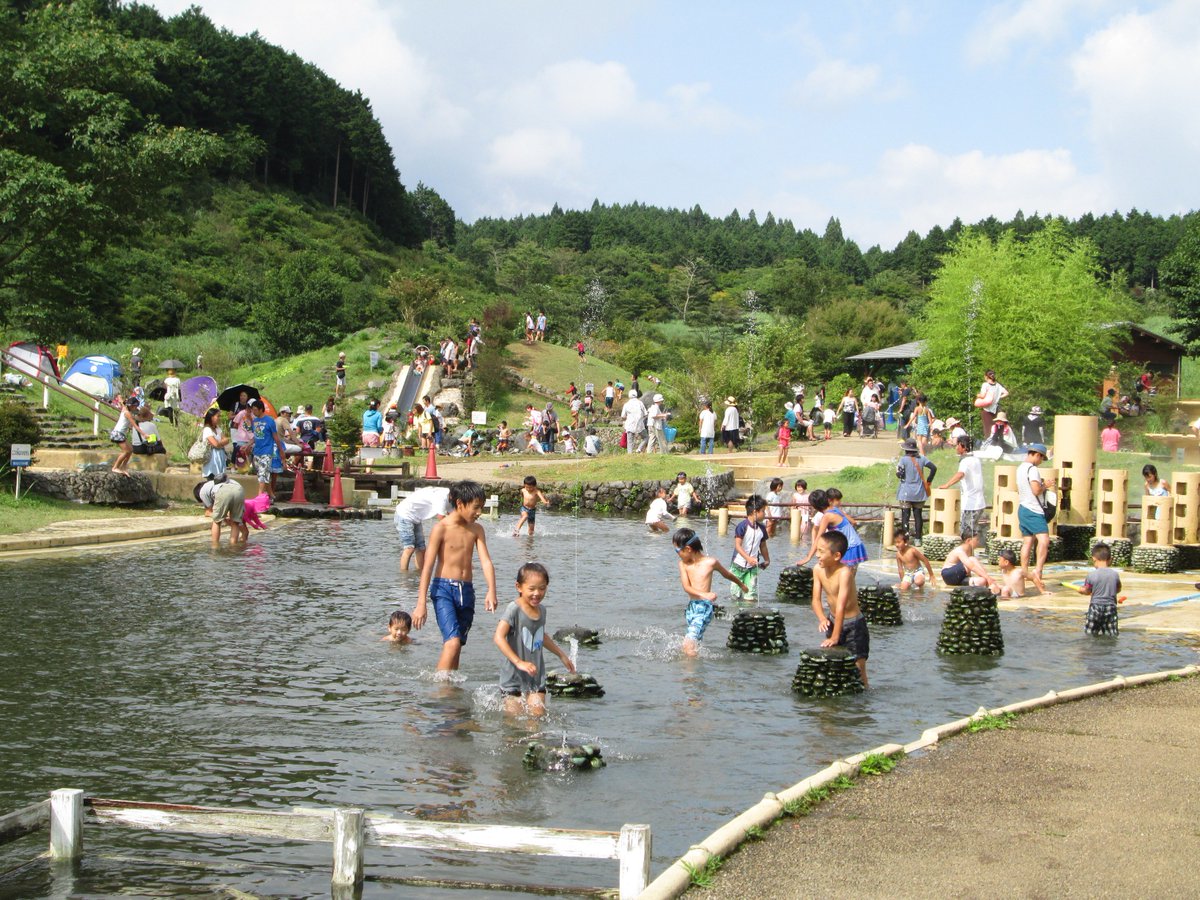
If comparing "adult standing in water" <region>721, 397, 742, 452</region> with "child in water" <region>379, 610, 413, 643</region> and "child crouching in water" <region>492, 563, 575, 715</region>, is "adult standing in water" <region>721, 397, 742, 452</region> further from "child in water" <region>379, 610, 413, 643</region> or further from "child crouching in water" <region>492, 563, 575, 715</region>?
"child crouching in water" <region>492, 563, 575, 715</region>

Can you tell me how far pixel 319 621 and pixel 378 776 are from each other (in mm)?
6021

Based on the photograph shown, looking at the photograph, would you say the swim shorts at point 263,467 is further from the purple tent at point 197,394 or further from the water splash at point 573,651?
the water splash at point 573,651

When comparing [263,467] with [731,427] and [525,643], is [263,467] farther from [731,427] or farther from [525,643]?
[525,643]

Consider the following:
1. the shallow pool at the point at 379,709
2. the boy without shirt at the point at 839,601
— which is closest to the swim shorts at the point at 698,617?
the shallow pool at the point at 379,709

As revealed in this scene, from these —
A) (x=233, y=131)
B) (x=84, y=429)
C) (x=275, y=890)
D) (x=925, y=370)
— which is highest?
(x=233, y=131)

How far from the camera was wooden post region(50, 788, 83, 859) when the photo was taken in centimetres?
631

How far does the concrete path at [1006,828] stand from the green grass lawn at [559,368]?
3822 cm

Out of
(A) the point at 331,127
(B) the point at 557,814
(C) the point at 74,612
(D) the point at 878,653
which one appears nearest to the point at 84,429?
(C) the point at 74,612

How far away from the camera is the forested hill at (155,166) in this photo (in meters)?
22.5

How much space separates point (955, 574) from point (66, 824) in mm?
12037

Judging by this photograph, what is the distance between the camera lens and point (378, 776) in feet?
27.6

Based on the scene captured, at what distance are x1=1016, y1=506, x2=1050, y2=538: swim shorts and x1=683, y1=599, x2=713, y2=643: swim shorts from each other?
673 cm

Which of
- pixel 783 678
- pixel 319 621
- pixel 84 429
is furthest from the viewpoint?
pixel 84 429

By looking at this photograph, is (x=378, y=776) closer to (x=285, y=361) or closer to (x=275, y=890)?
(x=275, y=890)
